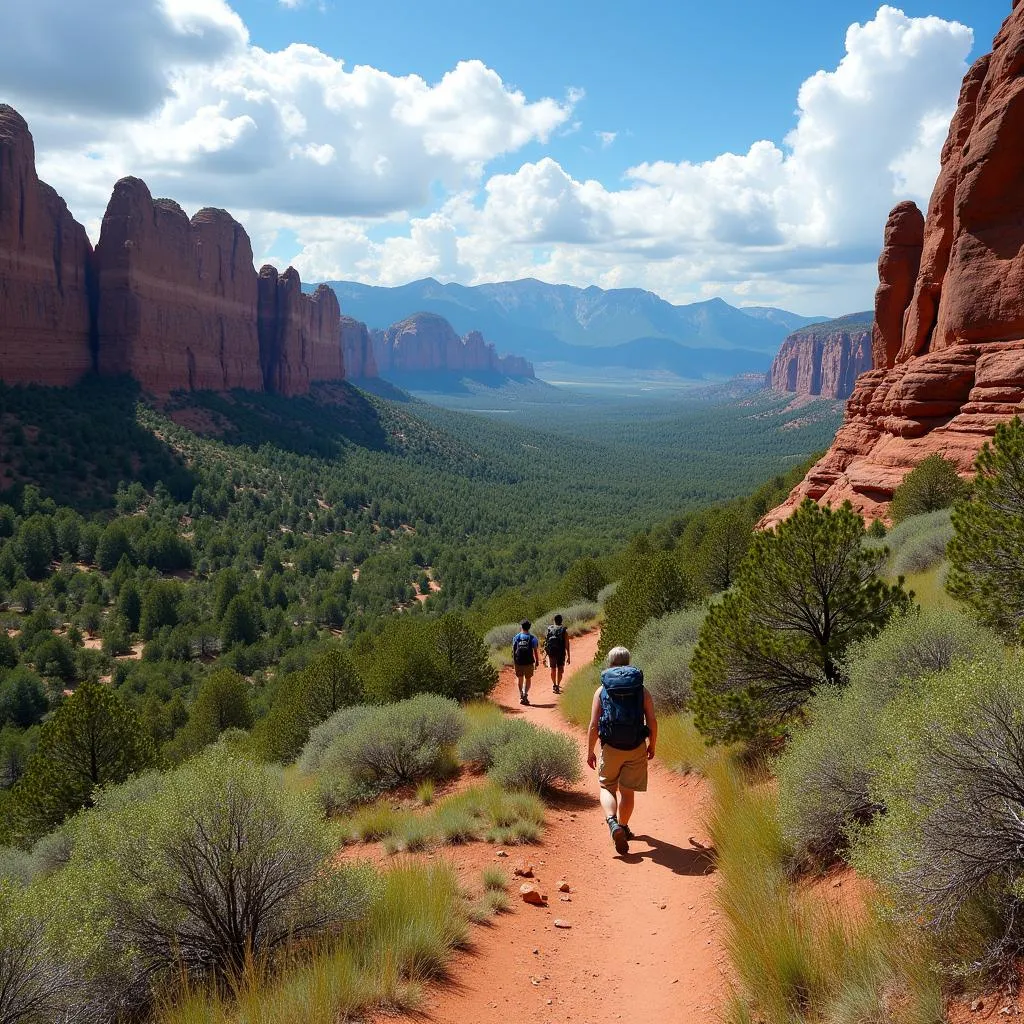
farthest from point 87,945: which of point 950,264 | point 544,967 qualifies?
point 950,264

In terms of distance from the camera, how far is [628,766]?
6938 millimetres

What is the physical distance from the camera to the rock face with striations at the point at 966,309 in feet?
80.6

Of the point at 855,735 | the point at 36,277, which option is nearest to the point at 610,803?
the point at 855,735

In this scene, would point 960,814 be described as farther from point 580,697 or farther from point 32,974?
point 580,697

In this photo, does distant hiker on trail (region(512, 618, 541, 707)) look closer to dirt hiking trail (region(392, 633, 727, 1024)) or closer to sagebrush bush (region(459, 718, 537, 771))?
sagebrush bush (region(459, 718, 537, 771))

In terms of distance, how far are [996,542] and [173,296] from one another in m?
84.4

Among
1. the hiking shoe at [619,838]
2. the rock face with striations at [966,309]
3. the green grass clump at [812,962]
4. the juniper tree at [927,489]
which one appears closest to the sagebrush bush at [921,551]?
the juniper tree at [927,489]

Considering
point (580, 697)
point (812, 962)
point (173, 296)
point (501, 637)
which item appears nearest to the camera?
point (812, 962)

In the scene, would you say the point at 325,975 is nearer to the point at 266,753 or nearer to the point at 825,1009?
the point at 825,1009

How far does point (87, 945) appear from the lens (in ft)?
14.3

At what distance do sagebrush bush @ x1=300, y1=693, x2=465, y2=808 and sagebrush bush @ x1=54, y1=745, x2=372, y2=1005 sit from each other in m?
4.16

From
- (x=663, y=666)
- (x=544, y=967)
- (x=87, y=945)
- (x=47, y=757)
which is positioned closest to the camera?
(x=87, y=945)

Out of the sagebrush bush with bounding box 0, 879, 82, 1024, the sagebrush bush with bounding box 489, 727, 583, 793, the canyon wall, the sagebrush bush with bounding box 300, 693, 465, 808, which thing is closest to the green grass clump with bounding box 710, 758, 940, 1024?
the sagebrush bush with bounding box 489, 727, 583, 793

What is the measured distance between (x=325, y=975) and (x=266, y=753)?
40.8 feet
